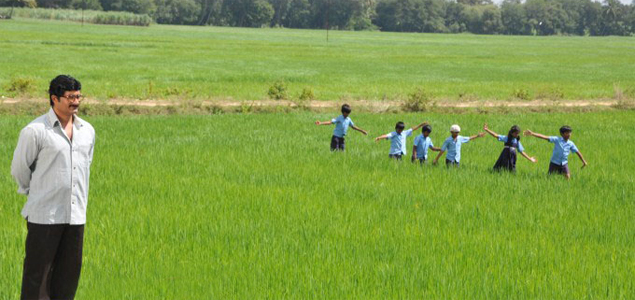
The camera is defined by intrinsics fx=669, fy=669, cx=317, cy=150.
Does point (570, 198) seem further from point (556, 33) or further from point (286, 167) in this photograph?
point (556, 33)

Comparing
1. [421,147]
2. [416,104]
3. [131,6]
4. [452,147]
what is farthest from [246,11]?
[452,147]

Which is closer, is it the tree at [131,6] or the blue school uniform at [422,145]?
the blue school uniform at [422,145]

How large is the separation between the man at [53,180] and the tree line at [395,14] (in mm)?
130308

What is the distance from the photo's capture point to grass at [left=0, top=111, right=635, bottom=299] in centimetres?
617

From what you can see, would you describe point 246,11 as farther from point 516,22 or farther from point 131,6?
point 516,22

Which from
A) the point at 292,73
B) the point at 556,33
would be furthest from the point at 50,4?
the point at 556,33

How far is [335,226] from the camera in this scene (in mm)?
8172

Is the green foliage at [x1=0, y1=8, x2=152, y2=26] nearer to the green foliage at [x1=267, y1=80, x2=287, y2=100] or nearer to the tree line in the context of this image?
the tree line

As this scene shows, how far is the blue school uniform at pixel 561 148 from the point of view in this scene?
446 inches

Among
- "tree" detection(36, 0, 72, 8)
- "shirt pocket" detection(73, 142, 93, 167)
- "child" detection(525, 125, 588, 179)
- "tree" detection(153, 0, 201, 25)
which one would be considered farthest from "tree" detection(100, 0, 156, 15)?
"shirt pocket" detection(73, 142, 93, 167)

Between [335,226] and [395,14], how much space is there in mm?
158081

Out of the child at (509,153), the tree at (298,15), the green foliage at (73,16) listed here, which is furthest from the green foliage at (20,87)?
the tree at (298,15)

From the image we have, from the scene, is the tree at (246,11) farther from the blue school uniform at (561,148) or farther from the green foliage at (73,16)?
the blue school uniform at (561,148)

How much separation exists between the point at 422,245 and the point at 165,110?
638 inches
